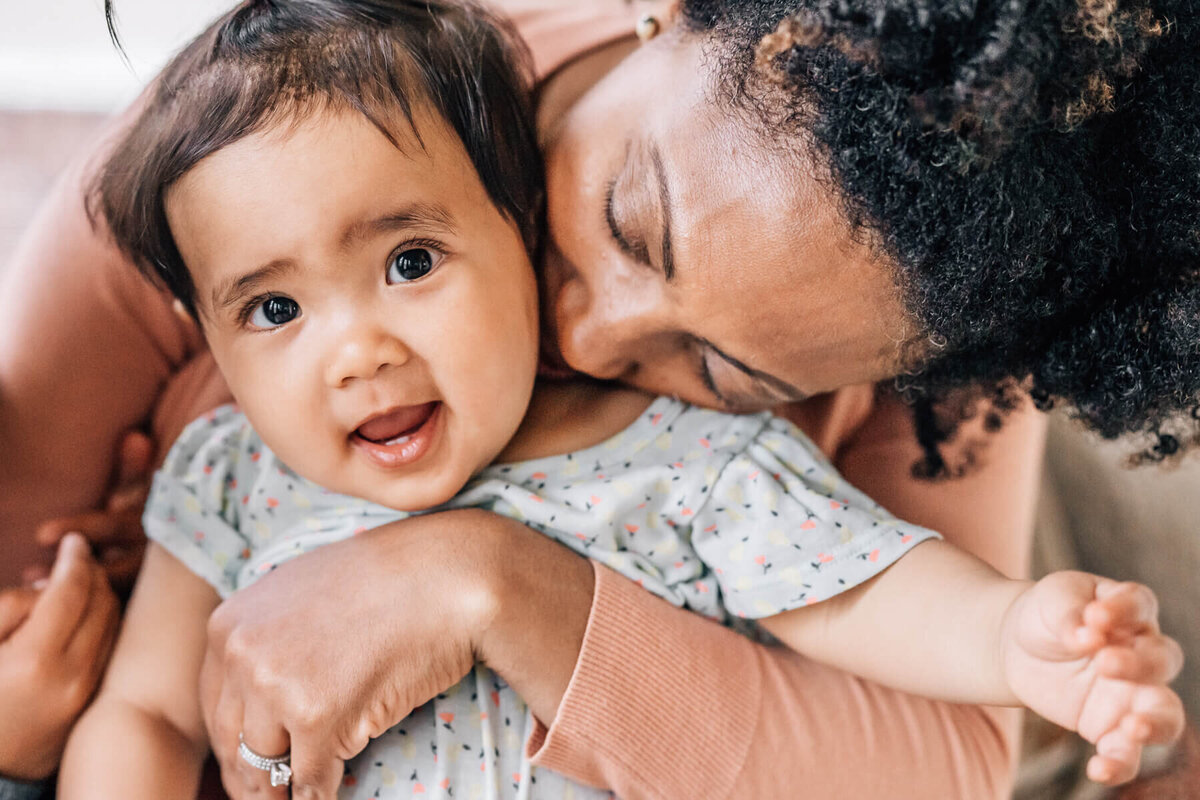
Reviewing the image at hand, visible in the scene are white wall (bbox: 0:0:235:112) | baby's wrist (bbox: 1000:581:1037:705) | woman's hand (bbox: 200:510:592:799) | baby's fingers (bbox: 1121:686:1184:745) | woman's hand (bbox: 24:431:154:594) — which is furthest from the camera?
white wall (bbox: 0:0:235:112)

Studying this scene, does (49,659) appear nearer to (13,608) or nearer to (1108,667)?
(13,608)

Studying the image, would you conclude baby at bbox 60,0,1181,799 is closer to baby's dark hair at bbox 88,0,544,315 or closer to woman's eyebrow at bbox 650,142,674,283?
baby's dark hair at bbox 88,0,544,315

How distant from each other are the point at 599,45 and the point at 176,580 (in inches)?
33.6

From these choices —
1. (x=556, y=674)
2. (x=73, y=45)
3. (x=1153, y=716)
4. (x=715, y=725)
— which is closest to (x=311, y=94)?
(x=556, y=674)

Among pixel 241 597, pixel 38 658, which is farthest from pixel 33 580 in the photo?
pixel 241 597

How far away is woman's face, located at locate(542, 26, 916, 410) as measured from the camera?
0.78 m

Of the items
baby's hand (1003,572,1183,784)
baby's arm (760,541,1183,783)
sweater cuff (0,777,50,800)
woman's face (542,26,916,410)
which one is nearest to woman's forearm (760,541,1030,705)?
baby's arm (760,541,1183,783)

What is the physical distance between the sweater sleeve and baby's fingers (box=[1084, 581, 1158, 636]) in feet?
1.24

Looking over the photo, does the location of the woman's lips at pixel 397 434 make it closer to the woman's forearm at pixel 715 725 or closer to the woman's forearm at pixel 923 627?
the woman's forearm at pixel 715 725

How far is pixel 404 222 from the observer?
0.88 meters

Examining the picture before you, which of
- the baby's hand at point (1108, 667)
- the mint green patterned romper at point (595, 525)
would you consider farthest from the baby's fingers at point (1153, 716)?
the mint green patterned romper at point (595, 525)

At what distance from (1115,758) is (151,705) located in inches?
37.6

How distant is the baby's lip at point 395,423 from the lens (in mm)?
928

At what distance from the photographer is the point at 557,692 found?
3.05 feet
